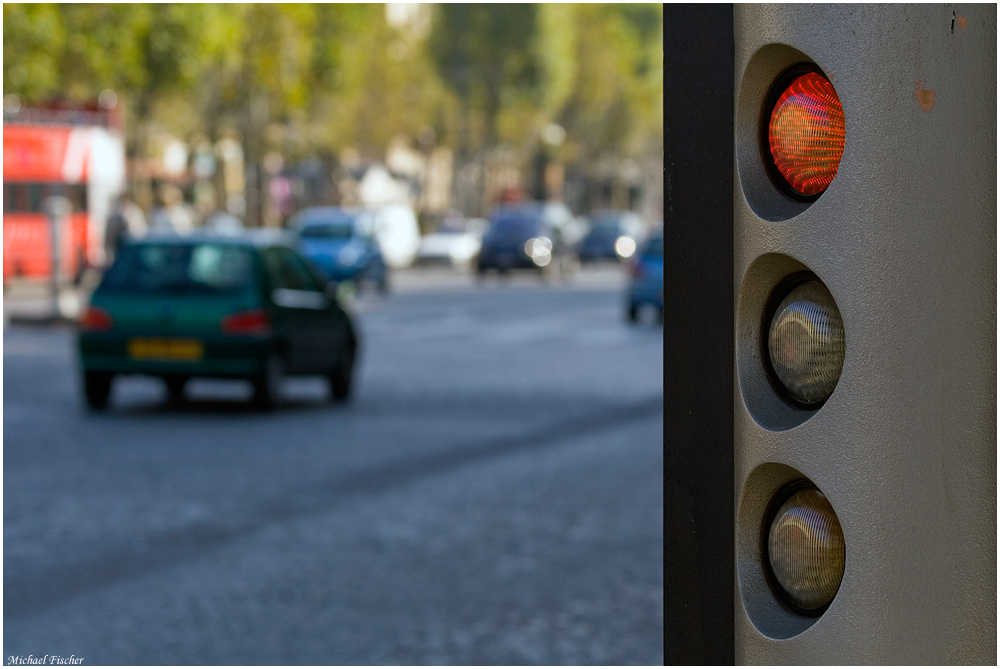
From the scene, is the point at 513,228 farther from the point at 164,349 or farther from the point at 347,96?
the point at 164,349

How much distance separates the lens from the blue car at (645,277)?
23922mm

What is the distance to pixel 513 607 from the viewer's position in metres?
5.88

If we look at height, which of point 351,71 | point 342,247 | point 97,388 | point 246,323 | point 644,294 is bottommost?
point 644,294

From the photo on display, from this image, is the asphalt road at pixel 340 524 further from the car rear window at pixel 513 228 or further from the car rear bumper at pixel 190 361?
the car rear window at pixel 513 228

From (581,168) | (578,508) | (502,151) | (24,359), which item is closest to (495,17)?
(502,151)

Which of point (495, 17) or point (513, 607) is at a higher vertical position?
point (495, 17)

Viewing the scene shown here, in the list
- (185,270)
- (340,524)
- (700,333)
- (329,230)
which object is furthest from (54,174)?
(700,333)

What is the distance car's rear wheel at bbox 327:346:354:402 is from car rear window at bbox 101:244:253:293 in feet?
4.76

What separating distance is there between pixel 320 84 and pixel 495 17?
2582 cm

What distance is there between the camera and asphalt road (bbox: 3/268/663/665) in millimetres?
5438

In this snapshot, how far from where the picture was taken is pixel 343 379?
1383 centimetres

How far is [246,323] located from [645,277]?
487 inches

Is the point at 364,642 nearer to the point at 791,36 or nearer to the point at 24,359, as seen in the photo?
the point at 791,36

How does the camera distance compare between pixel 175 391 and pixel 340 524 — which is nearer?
pixel 340 524
